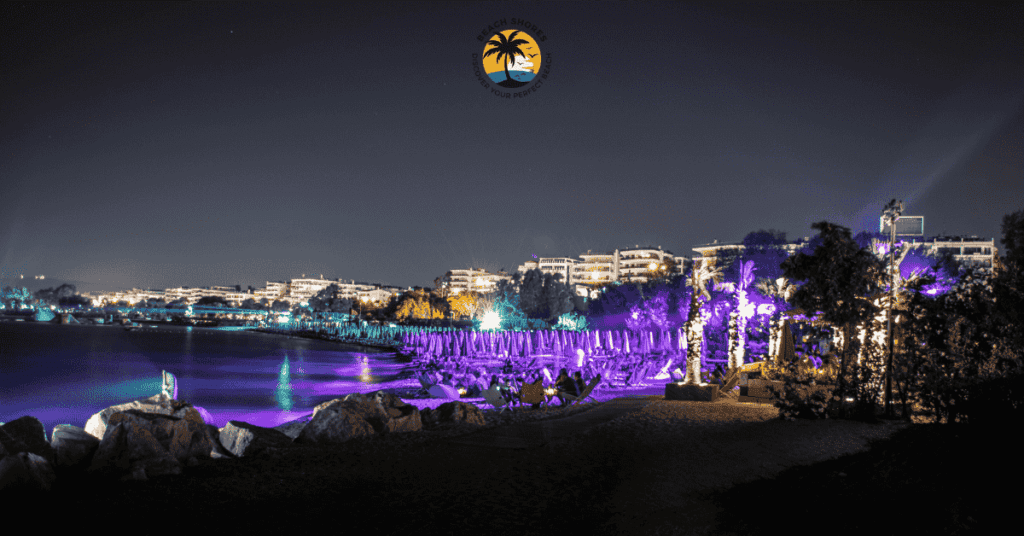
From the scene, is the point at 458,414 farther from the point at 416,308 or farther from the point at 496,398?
the point at 416,308

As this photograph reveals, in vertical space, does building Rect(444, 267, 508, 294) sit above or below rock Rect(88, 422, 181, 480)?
above

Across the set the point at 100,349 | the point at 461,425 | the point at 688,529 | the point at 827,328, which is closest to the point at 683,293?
the point at 827,328

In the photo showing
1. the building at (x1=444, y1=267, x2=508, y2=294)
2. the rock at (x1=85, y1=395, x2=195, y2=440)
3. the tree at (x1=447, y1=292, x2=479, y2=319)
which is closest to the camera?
the rock at (x1=85, y1=395, x2=195, y2=440)

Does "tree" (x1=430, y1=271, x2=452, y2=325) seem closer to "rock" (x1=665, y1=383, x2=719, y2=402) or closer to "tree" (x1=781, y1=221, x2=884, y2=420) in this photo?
"rock" (x1=665, y1=383, x2=719, y2=402)

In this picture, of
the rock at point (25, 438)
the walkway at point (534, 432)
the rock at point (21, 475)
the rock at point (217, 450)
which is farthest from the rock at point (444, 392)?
the rock at point (21, 475)

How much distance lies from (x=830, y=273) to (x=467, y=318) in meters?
92.5

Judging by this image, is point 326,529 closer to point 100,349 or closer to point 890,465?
point 890,465

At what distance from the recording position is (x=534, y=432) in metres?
7.93

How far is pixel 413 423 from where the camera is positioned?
27.0ft

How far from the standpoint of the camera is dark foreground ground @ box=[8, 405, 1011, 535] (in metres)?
4.27

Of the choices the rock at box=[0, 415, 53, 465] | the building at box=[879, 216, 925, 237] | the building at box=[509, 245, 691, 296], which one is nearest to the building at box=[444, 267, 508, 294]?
the building at box=[509, 245, 691, 296]

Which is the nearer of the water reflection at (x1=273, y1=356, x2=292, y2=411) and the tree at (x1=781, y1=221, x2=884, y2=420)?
the tree at (x1=781, y1=221, x2=884, y2=420)

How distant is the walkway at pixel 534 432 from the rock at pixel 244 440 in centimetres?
231

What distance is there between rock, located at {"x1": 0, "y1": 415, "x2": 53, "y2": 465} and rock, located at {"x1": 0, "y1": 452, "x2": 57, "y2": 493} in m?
0.69
